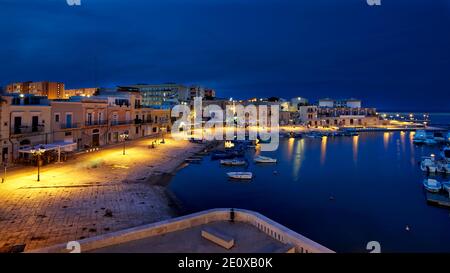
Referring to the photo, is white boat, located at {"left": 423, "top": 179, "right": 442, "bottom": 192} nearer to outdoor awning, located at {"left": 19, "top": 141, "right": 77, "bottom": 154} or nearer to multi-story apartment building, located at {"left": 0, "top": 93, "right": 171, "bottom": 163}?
outdoor awning, located at {"left": 19, "top": 141, "right": 77, "bottom": 154}

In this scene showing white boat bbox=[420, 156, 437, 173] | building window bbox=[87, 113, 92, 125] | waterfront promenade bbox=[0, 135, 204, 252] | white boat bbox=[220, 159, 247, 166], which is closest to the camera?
waterfront promenade bbox=[0, 135, 204, 252]

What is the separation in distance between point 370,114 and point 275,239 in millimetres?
119762

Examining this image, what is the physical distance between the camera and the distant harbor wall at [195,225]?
5.72m

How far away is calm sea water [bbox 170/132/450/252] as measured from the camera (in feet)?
48.6

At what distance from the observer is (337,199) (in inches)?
829

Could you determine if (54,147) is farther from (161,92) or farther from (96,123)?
(161,92)

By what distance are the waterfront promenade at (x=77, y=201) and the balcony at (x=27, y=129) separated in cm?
327

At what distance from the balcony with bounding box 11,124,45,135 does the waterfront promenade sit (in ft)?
10.7

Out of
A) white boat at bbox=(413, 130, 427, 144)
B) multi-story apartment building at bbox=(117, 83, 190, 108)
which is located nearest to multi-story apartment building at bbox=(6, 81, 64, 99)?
multi-story apartment building at bbox=(117, 83, 190, 108)

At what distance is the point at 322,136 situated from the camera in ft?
227

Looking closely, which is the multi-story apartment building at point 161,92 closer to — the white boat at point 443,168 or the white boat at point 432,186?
the white boat at point 443,168

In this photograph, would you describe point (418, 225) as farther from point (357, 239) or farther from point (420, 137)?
point (420, 137)

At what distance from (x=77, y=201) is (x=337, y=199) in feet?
54.9
